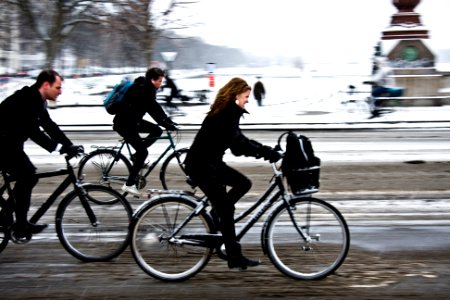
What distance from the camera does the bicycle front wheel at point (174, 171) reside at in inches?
342

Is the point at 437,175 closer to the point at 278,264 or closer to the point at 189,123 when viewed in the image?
the point at 278,264

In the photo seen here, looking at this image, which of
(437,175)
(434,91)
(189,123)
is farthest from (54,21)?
(437,175)

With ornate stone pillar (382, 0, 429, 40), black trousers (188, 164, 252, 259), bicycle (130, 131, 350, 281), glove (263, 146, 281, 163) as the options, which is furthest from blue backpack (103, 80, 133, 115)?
ornate stone pillar (382, 0, 429, 40)

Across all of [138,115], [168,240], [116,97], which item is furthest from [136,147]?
[168,240]

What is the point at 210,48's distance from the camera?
10012cm

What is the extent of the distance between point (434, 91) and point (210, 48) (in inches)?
2883

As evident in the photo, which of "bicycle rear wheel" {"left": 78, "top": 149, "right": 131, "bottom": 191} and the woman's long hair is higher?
the woman's long hair

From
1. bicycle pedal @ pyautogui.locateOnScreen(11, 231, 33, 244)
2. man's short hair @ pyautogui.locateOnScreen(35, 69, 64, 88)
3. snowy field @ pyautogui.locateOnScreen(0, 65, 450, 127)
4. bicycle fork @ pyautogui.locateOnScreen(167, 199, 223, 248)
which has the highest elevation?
man's short hair @ pyautogui.locateOnScreen(35, 69, 64, 88)

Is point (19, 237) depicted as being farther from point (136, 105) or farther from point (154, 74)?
point (154, 74)

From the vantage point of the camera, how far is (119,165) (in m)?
8.49

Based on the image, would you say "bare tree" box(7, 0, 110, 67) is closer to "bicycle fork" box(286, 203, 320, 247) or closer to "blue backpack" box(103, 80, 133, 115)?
"blue backpack" box(103, 80, 133, 115)

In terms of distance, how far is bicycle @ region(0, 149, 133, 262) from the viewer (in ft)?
17.8

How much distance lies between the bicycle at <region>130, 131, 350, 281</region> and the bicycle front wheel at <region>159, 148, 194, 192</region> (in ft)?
11.4

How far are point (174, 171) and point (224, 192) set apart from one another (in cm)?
415
